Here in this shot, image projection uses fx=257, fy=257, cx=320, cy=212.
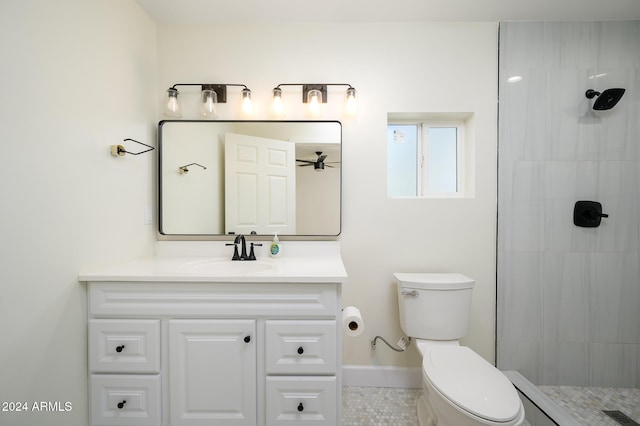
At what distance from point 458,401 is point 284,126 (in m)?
1.63

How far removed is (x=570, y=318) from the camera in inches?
63.3

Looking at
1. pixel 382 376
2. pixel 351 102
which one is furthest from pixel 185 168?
pixel 382 376

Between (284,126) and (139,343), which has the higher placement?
(284,126)

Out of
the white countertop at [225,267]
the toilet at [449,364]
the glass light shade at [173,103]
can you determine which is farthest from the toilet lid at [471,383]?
the glass light shade at [173,103]

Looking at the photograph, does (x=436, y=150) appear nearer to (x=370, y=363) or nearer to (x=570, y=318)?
(x=570, y=318)

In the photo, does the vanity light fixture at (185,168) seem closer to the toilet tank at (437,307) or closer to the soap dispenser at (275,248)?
the soap dispenser at (275,248)

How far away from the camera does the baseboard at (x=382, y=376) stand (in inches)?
65.3

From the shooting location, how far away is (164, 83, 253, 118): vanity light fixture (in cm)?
161

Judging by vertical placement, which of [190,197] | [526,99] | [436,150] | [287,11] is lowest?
[190,197]

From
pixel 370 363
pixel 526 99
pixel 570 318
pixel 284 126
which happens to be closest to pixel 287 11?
pixel 284 126

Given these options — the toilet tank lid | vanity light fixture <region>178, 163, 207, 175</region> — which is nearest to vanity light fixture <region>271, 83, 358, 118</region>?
vanity light fixture <region>178, 163, 207, 175</region>

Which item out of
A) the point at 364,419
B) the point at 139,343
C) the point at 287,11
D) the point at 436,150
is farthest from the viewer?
the point at 436,150

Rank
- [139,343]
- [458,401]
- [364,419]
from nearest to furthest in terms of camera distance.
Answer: [458,401] < [139,343] < [364,419]

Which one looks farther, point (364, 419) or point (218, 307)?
point (364, 419)
